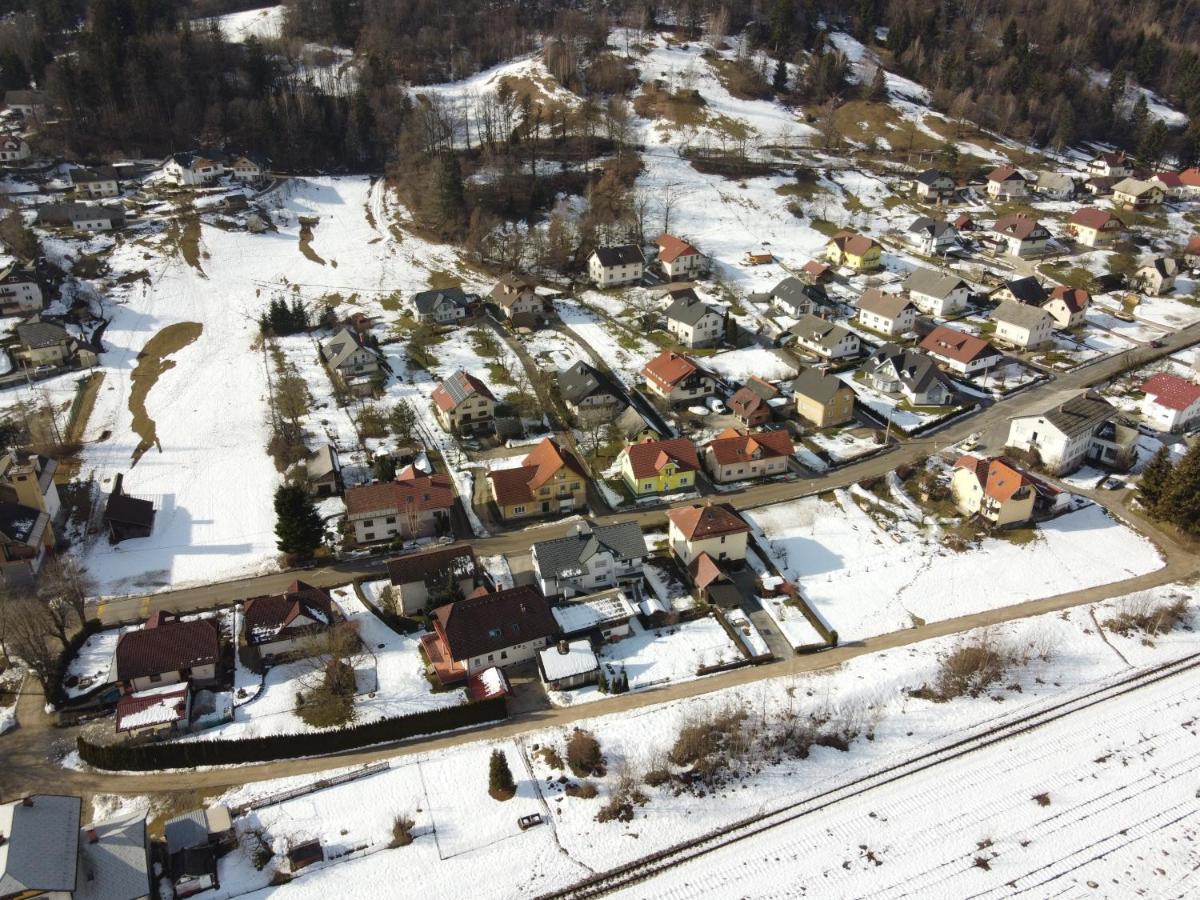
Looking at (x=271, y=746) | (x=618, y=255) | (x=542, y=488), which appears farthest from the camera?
(x=618, y=255)

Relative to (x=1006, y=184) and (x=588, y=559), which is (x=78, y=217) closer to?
(x=588, y=559)

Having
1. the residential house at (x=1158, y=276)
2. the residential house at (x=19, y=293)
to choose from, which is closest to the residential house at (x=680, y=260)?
the residential house at (x=1158, y=276)

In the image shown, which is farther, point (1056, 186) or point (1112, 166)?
point (1112, 166)

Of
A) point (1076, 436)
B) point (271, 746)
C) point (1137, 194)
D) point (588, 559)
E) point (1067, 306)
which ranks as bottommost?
point (271, 746)

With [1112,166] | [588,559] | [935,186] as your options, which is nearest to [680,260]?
[935,186]

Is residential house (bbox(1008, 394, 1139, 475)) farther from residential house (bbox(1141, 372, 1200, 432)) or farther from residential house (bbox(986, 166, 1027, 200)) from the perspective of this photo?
residential house (bbox(986, 166, 1027, 200))

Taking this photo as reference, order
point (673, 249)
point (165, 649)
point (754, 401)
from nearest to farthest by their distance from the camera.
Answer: point (165, 649)
point (754, 401)
point (673, 249)

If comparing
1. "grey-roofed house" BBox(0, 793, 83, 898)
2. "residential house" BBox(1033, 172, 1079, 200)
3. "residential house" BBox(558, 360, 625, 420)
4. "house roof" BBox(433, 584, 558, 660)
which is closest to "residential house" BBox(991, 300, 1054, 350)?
"residential house" BBox(558, 360, 625, 420)
